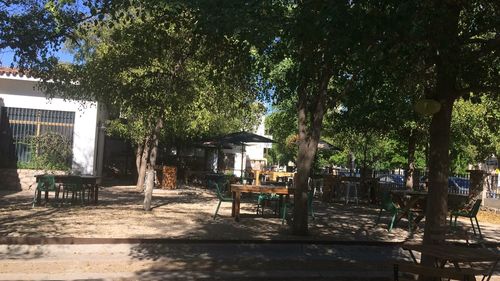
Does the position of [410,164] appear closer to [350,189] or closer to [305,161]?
[350,189]

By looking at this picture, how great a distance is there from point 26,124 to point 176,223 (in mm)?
9860

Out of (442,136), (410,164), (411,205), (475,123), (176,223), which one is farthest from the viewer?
(475,123)

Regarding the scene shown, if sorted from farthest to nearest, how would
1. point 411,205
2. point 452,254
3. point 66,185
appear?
1. point 66,185
2. point 411,205
3. point 452,254

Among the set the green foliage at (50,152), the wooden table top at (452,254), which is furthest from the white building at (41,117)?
the wooden table top at (452,254)

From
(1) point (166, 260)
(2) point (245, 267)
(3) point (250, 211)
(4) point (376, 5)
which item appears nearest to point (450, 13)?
(4) point (376, 5)

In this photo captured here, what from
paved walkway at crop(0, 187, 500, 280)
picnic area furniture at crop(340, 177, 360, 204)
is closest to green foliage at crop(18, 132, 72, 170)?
paved walkway at crop(0, 187, 500, 280)

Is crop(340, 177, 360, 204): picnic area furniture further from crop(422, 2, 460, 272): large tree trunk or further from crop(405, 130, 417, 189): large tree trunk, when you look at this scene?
crop(422, 2, 460, 272): large tree trunk

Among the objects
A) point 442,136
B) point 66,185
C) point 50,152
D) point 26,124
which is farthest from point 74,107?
point 442,136

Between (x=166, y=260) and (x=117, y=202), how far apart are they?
7.79 meters

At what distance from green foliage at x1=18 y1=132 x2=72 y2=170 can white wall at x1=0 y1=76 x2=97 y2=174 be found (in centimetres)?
35

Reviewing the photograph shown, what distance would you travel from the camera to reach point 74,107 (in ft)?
63.5

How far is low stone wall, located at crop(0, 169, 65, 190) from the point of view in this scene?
18.3 metres

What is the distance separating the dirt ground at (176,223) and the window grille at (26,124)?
2874mm

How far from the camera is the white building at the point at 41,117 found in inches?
738
